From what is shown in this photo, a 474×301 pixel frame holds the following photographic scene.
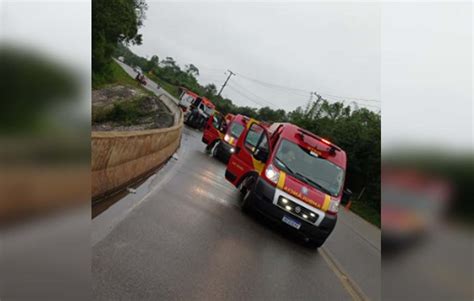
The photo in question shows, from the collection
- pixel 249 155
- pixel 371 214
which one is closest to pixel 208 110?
pixel 249 155

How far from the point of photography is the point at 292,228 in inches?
288

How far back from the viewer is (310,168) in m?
7.72

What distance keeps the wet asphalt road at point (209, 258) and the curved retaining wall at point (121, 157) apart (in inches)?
23.2

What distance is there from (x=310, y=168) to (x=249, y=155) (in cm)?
180

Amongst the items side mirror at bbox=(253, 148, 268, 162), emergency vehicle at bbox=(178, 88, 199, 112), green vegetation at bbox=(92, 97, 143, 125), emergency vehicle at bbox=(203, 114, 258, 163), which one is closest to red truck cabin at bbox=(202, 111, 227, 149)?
emergency vehicle at bbox=(203, 114, 258, 163)

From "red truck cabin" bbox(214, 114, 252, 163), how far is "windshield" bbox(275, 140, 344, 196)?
7.03 meters

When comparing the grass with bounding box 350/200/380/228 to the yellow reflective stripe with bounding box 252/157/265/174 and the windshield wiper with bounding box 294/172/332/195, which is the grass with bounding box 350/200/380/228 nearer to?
the windshield wiper with bounding box 294/172/332/195

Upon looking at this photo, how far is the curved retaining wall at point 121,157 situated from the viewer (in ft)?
18.8

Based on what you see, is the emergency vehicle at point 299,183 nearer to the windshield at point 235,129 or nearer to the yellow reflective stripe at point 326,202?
the yellow reflective stripe at point 326,202

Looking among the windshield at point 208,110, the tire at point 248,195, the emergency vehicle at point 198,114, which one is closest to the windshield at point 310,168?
the tire at point 248,195

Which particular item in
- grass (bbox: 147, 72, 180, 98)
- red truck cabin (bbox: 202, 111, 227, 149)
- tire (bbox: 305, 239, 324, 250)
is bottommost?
grass (bbox: 147, 72, 180, 98)

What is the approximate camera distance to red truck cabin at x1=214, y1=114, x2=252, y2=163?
15.1m

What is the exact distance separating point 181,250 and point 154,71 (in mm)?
84092

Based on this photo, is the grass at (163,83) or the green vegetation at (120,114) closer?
the green vegetation at (120,114)
